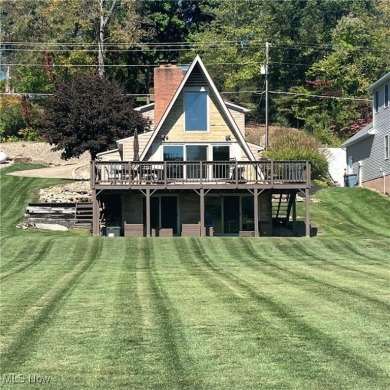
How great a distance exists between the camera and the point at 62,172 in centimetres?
4853

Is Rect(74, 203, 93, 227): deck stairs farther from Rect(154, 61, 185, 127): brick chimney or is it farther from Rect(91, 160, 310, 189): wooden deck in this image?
Rect(154, 61, 185, 127): brick chimney

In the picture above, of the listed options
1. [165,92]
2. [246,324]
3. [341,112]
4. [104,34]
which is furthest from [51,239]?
[341,112]

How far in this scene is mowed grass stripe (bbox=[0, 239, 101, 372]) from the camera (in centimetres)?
985

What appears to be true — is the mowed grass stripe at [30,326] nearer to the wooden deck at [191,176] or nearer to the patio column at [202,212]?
the patio column at [202,212]

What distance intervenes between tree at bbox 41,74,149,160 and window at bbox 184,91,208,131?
24.2 feet

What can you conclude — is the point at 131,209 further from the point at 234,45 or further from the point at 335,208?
the point at 234,45

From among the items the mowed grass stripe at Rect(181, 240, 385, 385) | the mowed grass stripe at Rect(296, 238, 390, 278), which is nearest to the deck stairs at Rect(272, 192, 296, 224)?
the mowed grass stripe at Rect(296, 238, 390, 278)

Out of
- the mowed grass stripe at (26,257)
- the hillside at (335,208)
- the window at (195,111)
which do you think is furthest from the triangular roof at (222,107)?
the mowed grass stripe at (26,257)

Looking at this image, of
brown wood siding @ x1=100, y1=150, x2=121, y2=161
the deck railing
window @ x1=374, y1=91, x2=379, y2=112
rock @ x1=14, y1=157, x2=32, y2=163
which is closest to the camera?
the deck railing

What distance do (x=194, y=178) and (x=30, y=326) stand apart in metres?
20.4

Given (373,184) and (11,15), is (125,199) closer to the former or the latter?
(373,184)

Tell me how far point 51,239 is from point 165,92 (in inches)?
442

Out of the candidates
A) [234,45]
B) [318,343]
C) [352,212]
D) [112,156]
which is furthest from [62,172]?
[318,343]

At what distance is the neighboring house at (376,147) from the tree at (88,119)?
12.2 meters
